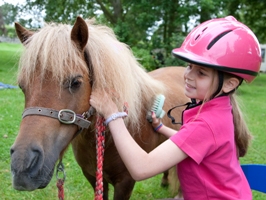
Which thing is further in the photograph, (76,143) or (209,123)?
(76,143)

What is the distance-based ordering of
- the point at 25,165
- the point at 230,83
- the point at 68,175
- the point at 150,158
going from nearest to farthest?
the point at 25,165
the point at 150,158
the point at 230,83
the point at 68,175

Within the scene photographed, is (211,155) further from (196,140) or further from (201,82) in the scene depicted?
(201,82)

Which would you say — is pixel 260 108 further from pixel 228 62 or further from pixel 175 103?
pixel 228 62

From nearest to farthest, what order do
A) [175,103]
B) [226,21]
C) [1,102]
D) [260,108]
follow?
[226,21]
[175,103]
[1,102]
[260,108]

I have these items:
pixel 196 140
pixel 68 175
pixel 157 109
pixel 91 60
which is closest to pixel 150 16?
pixel 68 175

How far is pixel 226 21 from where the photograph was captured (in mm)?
1944

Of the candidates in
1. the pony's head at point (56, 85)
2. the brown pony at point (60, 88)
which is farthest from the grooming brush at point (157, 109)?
the pony's head at point (56, 85)

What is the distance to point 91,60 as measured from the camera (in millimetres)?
1976

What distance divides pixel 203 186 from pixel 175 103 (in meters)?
1.81

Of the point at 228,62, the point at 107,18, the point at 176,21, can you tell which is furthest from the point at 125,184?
the point at 107,18

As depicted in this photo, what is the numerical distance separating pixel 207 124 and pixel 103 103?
1.92 feet

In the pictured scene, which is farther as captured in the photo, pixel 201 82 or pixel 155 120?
pixel 155 120

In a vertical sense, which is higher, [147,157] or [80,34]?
[80,34]

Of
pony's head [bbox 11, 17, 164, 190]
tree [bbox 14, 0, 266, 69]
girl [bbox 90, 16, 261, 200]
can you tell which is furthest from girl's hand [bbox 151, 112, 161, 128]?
tree [bbox 14, 0, 266, 69]
